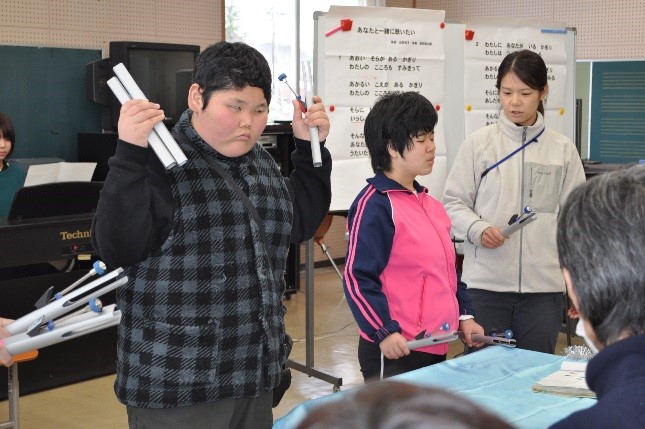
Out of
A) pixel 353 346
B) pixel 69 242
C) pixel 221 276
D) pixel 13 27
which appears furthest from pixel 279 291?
pixel 13 27

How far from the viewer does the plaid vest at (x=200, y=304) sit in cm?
Result: 170

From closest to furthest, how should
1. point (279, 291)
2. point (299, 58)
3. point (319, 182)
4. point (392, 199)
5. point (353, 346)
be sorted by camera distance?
point (279, 291)
point (319, 182)
point (392, 199)
point (353, 346)
point (299, 58)

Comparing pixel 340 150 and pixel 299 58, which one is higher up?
pixel 299 58

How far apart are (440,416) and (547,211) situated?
2.53 m

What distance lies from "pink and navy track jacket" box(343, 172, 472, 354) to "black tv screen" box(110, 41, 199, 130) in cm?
355

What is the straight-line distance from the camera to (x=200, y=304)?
1718mm

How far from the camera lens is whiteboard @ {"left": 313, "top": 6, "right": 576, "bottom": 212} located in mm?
3941

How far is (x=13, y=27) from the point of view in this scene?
5.61 metres

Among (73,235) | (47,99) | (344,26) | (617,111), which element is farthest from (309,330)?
(617,111)

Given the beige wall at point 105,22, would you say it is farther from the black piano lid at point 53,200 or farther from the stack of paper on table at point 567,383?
the stack of paper on table at point 567,383

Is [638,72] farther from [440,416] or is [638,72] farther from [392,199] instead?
[440,416]

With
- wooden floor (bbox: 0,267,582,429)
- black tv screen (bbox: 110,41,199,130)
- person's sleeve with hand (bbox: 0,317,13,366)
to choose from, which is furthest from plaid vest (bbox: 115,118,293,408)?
black tv screen (bbox: 110,41,199,130)

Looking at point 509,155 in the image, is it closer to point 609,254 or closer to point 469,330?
point 469,330

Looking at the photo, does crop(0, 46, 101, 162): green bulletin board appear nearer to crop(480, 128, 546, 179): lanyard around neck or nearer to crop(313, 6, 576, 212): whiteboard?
crop(313, 6, 576, 212): whiteboard
